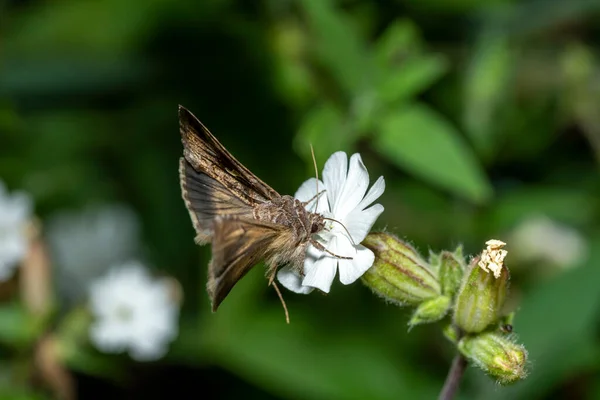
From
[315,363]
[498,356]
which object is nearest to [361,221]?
[498,356]

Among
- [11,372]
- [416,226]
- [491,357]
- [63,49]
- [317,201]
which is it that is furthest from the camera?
[63,49]

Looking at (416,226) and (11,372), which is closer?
(11,372)

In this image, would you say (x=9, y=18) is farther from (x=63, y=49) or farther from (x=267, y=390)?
(x=267, y=390)

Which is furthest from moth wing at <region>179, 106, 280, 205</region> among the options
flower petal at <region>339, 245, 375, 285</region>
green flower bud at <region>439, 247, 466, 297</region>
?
green flower bud at <region>439, 247, 466, 297</region>

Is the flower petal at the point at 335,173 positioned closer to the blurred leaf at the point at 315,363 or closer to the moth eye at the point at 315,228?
the moth eye at the point at 315,228

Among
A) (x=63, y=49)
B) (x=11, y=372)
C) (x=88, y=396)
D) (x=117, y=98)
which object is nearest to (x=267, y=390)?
(x=88, y=396)

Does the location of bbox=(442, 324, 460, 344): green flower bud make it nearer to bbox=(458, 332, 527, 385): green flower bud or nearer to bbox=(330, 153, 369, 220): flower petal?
bbox=(458, 332, 527, 385): green flower bud

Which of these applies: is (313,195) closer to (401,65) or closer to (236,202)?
(236,202)
